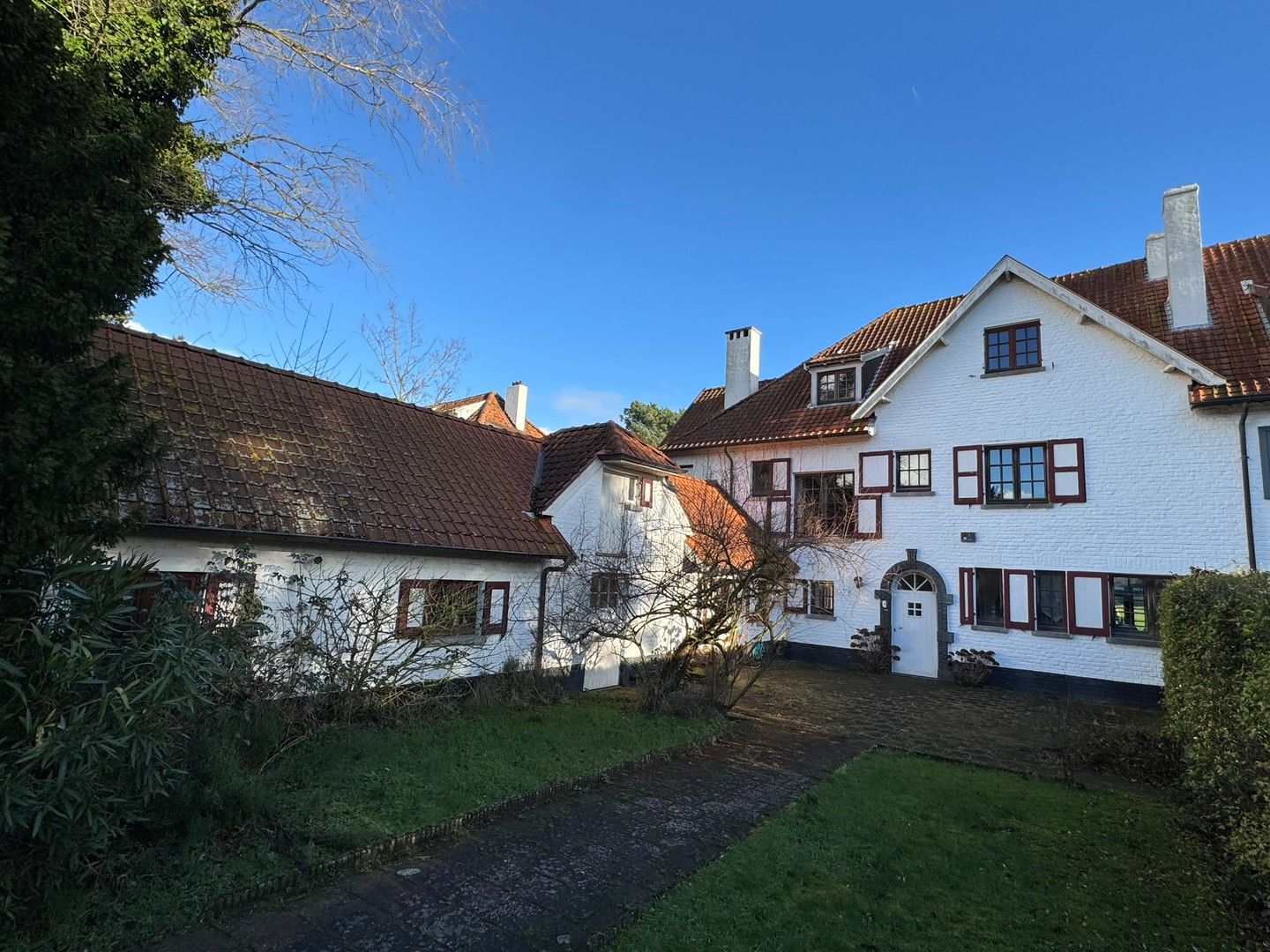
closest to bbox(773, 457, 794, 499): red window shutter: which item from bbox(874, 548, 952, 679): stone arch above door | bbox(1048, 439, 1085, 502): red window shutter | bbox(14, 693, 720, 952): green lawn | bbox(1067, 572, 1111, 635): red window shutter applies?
bbox(874, 548, 952, 679): stone arch above door

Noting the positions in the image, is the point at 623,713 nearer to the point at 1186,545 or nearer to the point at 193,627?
the point at 193,627

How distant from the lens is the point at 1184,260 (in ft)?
48.1

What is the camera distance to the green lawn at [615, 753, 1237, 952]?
453cm

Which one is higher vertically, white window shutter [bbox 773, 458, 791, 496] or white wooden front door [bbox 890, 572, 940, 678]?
white window shutter [bbox 773, 458, 791, 496]

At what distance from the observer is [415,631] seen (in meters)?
8.98

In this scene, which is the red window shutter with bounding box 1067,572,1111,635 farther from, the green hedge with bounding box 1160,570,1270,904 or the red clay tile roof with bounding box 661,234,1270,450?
the green hedge with bounding box 1160,570,1270,904

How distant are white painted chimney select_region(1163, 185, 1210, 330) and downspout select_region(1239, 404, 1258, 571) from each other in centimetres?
278

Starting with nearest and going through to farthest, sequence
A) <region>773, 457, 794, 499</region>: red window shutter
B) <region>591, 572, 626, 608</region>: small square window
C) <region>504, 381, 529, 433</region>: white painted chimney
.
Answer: <region>591, 572, 626, 608</region>: small square window → <region>773, 457, 794, 499</region>: red window shutter → <region>504, 381, 529, 433</region>: white painted chimney

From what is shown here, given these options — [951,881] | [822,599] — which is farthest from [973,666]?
[951,881]

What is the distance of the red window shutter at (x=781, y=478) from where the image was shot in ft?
63.7

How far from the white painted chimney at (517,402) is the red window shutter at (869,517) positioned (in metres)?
11.7

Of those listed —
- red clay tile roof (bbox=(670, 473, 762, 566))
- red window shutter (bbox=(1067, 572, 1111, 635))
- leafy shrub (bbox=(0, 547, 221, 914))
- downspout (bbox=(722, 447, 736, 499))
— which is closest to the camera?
leafy shrub (bbox=(0, 547, 221, 914))

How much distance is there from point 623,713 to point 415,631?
3845 millimetres

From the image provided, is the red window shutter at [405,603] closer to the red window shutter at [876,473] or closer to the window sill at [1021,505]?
the red window shutter at [876,473]
